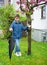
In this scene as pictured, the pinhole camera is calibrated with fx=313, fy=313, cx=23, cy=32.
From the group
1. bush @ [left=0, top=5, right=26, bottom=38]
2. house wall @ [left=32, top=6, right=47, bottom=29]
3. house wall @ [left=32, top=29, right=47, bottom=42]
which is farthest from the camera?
house wall @ [left=32, top=6, right=47, bottom=29]

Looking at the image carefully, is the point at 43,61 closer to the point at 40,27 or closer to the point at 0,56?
the point at 0,56

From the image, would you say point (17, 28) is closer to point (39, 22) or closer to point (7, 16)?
→ point (7, 16)

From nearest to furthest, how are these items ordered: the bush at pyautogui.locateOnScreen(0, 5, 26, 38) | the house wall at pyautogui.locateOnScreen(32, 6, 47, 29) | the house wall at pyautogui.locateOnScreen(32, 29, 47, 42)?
the bush at pyautogui.locateOnScreen(0, 5, 26, 38) < the house wall at pyautogui.locateOnScreen(32, 29, 47, 42) < the house wall at pyautogui.locateOnScreen(32, 6, 47, 29)

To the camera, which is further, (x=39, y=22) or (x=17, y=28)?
(x=39, y=22)

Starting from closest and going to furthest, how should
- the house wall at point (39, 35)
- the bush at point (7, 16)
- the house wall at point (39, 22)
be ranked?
the bush at point (7, 16) < the house wall at point (39, 35) < the house wall at point (39, 22)

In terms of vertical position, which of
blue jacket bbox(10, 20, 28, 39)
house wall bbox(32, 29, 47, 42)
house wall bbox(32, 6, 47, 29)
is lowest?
house wall bbox(32, 29, 47, 42)

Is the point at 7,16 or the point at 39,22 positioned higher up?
the point at 7,16

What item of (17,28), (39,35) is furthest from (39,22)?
(17,28)

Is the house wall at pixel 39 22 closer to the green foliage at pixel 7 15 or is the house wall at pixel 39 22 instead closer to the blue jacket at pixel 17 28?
the green foliage at pixel 7 15

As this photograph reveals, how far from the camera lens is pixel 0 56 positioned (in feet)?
41.0

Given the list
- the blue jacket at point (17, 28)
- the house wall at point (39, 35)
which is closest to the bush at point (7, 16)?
the blue jacket at point (17, 28)

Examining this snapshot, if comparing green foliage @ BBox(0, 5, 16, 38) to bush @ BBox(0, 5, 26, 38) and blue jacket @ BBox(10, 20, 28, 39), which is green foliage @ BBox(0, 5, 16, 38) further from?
blue jacket @ BBox(10, 20, 28, 39)

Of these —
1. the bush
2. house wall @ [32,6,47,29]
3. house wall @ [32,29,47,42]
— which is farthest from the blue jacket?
house wall @ [32,6,47,29]

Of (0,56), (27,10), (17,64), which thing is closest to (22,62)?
(17,64)
